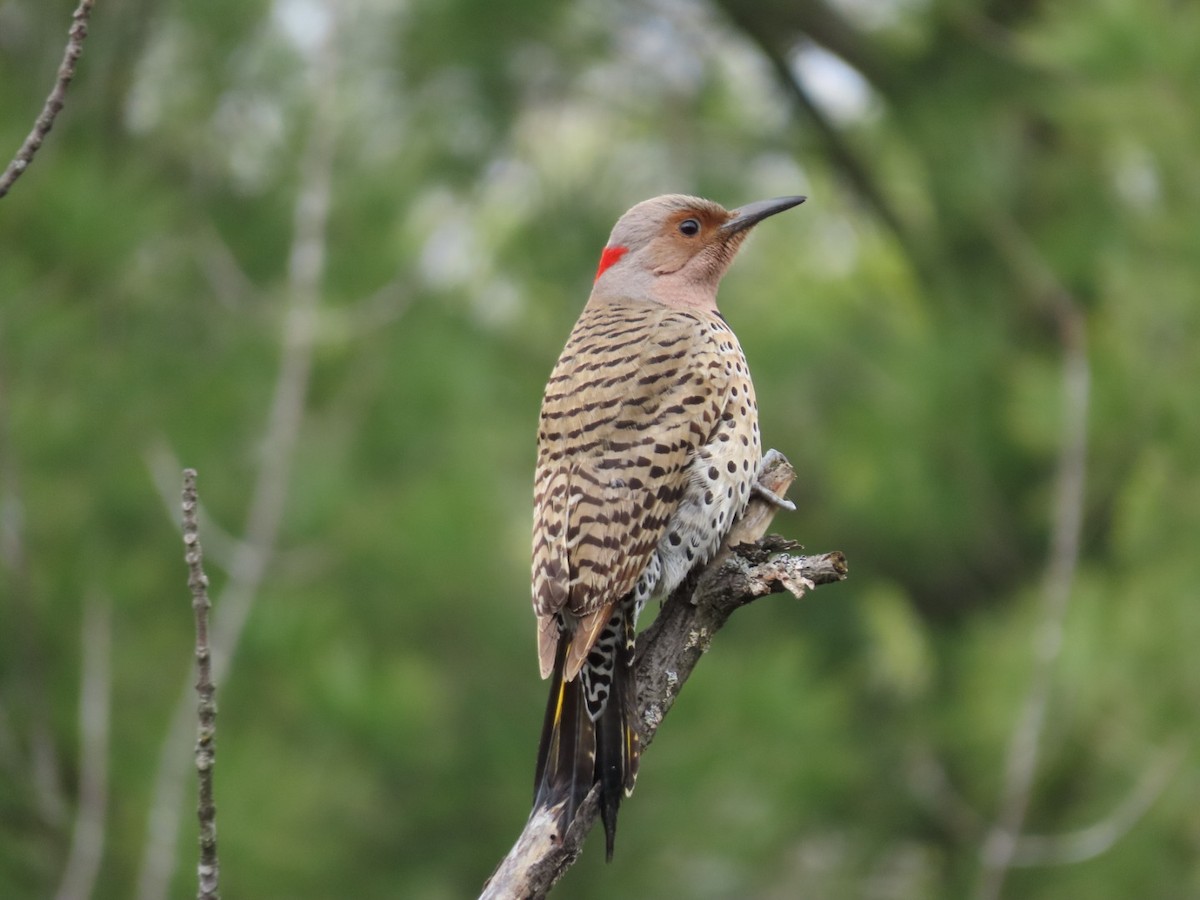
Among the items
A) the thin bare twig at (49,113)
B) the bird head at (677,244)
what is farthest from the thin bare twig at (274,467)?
the thin bare twig at (49,113)

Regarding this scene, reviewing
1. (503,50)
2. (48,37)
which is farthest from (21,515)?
(503,50)

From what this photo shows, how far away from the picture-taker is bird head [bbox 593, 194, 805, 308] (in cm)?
459

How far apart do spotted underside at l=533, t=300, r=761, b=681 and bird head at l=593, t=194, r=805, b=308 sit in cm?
42

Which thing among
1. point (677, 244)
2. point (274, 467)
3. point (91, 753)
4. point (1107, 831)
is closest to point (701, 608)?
point (677, 244)

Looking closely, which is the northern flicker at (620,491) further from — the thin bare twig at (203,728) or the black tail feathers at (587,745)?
the thin bare twig at (203,728)

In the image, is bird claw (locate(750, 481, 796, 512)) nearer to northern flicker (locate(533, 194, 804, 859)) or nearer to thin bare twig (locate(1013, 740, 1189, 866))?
northern flicker (locate(533, 194, 804, 859))

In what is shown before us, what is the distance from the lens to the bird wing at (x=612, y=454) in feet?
11.4

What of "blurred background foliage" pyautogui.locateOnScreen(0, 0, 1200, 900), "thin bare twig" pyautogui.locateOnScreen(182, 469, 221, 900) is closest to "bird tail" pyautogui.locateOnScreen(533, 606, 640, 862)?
"thin bare twig" pyautogui.locateOnScreen(182, 469, 221, 900)

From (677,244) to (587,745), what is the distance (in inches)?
71.1

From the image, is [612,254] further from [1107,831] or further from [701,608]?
[1107,831]

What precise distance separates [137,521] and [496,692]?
198cm

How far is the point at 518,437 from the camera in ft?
27.3

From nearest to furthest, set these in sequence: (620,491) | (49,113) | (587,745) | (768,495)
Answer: (49,113) < (587,745) < (620,491) < (768,495)

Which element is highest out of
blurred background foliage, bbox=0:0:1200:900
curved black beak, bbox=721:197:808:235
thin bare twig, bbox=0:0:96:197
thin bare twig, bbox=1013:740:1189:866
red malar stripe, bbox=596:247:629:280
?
thin bare twig, bbox=0:0:96:197
